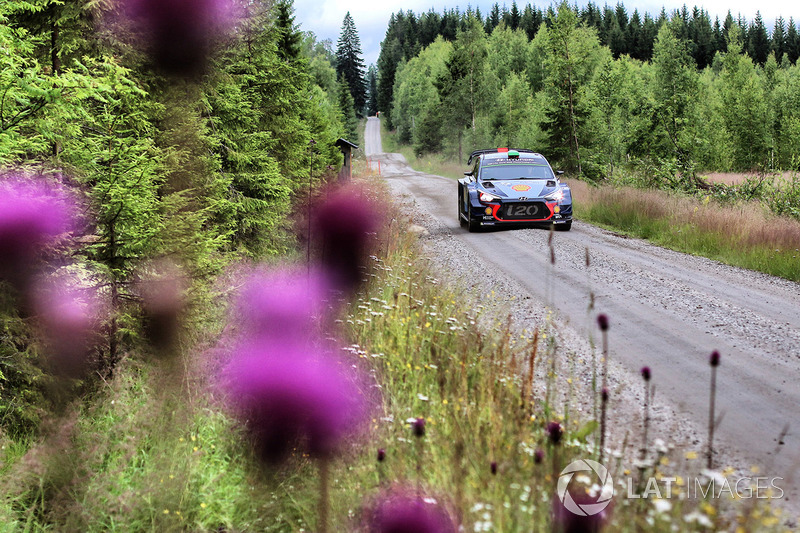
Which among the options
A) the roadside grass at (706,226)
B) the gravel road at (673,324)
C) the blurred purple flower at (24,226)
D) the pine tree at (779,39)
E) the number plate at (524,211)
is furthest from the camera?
the pine tree at (779,39)

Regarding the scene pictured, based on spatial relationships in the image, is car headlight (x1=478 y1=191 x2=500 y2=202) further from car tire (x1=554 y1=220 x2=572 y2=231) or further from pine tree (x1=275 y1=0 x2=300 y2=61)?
pine tree (x1=275 y1=0 x2=300 y2=61)

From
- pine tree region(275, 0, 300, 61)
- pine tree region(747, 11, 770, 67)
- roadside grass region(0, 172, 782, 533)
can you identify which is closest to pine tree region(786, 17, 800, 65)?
pine tree region(747, 11, 770, 67)

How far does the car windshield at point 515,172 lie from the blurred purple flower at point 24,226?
11.0 meters

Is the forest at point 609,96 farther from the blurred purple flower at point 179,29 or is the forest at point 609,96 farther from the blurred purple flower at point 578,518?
the blurred purple flower at point 578,518

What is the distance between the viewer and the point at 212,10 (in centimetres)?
833

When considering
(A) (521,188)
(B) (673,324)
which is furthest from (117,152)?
(A) (521,188)

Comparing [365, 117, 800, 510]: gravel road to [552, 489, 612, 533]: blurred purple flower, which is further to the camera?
[365, 117, 800, 510]: gravel road

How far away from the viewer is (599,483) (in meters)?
2.74

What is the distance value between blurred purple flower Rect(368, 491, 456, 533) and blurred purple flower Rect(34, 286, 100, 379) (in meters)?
3.55

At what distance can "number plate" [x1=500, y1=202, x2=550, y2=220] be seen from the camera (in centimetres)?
1395

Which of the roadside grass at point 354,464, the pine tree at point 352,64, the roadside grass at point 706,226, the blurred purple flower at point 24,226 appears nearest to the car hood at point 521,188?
the roadside grass at point 706,226

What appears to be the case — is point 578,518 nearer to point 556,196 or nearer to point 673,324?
point 673,324

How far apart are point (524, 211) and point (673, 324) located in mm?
7491

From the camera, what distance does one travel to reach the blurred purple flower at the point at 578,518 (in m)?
1.82
